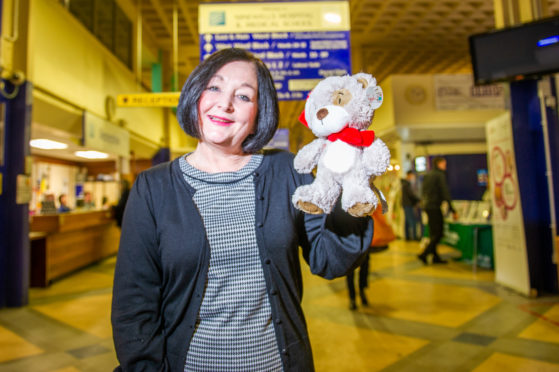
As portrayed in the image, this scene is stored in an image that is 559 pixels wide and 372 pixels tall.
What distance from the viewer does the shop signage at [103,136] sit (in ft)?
19.3

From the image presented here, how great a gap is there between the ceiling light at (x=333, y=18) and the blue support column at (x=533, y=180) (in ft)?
8.60

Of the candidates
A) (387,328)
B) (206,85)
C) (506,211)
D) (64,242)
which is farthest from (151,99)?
(506,211)

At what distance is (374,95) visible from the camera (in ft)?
2.74

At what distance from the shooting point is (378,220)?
332 centimetres

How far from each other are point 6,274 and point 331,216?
4.79 meters

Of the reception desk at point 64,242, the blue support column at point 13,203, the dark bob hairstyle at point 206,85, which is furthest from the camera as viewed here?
the reception desk at point 64,242

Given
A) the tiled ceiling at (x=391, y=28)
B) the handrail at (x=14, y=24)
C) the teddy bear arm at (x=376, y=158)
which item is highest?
the tiled ceiling at (x=391, y=28)

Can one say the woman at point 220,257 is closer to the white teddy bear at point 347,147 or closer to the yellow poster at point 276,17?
the white teddy bear at point 347,147

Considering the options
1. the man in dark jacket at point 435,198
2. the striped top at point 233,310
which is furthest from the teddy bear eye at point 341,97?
the man in dark jacket at point 435,198

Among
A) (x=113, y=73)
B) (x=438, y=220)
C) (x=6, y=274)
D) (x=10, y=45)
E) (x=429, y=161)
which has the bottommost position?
(x=6, y=274)

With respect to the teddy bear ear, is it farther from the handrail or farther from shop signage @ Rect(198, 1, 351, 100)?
the handrail

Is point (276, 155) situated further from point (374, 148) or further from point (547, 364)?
point (547, 364)

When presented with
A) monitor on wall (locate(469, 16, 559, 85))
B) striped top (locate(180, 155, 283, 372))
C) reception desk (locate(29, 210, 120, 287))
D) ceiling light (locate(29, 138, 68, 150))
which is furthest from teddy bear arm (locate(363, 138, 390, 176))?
ceiling light (locate(29, 138, 68, 150))

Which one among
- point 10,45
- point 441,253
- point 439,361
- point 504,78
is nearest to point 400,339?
point 439,361
